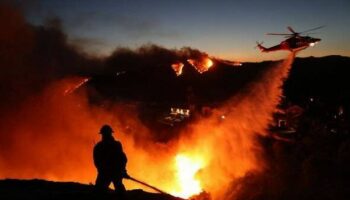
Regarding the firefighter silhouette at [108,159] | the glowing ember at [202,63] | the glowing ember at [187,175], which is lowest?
the firefighter silhouette at [108,159]

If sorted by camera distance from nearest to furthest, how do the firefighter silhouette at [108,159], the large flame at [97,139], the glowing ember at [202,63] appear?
the firefighter silhouette at [108,159], the glowing ember at [202,63], the large flame at [97,139]

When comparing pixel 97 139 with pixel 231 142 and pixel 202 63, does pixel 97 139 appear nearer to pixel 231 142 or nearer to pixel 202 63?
pixel 231 142

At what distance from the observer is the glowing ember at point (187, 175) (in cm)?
2416

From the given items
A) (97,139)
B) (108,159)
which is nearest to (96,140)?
(97,139)

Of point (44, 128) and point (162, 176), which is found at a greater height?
point (44, 128)

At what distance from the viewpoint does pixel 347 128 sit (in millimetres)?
25453

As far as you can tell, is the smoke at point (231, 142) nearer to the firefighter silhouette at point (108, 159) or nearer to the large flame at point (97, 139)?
the large flame at point (97, 139)

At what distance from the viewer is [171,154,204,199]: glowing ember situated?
79.3ft

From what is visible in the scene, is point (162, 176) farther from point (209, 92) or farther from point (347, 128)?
point (209, 92)

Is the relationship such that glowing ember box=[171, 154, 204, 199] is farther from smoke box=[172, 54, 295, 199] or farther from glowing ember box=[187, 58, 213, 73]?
glowing ember box=[187, 58, 213, 73]

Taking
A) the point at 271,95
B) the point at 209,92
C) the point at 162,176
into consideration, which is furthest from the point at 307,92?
the point at 162,176

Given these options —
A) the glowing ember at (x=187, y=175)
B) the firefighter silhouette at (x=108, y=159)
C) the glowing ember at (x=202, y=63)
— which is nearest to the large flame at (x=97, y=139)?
the glowing ember at (x=187, y=175)

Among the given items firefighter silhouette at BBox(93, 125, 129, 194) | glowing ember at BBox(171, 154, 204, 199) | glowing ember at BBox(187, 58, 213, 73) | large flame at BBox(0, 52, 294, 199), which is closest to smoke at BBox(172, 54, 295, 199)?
large flame at BBox(0, 52, 294, 199)

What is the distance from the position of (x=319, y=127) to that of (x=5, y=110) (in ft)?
65.9
